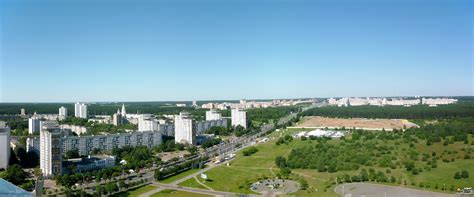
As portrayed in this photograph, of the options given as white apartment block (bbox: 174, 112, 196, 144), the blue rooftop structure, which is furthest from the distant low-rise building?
the blue rooftop structure

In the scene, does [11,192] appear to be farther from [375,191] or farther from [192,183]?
[192,183]

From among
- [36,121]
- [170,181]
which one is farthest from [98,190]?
[36,121]

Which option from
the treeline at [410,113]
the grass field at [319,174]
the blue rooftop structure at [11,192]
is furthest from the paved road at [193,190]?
the treeline at [410,113]

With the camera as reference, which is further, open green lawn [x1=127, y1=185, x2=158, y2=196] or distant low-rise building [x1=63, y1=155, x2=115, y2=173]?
distant low-rise building [x1=63, y1=155, x2=115, y2=173]

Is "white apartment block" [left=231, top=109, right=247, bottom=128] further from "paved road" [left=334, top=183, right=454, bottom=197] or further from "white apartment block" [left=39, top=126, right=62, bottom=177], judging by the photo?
"paved road" [left=334, top=183, right=454, bottom=197]

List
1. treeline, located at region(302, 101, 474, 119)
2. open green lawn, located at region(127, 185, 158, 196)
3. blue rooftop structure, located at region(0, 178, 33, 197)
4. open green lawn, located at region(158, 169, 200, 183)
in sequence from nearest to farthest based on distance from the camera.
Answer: blue rooftop structure, located at region(0, 178, 33, 197) → open green lawn, located at region(127, 185, 158, 196) → open green lawn, located at region(158, 169, 200, 183) → treeline, located at region(302, 101, 474, 119)

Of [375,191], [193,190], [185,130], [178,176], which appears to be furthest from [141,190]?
[185,130]

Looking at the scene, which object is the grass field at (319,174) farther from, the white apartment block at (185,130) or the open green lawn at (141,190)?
the white apartment block at (185,130)

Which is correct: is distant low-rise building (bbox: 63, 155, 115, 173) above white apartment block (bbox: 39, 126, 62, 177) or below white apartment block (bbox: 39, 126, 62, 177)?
below
